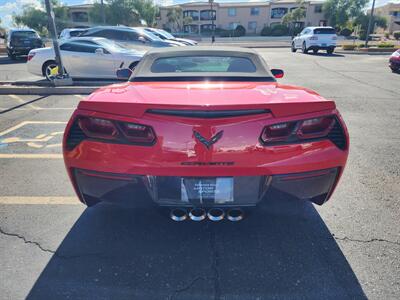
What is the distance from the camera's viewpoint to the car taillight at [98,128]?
1.98 meters

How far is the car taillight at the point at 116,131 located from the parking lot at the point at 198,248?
91cm

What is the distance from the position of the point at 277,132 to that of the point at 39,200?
249 cm

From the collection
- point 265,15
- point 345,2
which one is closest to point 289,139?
point 345,2

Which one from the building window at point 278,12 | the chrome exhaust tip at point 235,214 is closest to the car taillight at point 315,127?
the chrome exhaust tip at point 235,214

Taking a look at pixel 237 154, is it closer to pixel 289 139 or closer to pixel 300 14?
pixel 289 139

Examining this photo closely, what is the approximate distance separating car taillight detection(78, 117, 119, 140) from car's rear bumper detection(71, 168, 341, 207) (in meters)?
0.26

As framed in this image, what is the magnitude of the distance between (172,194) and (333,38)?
73.5ft

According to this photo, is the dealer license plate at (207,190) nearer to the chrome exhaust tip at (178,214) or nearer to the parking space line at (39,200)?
the chrome exhaust tip at (178,214)

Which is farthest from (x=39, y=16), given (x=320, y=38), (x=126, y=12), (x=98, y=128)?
(x=98, y=128)

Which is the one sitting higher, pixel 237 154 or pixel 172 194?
pixel 237 154

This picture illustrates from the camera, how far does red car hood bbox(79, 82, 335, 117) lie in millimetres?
1879

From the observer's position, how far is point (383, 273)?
6.69 feet

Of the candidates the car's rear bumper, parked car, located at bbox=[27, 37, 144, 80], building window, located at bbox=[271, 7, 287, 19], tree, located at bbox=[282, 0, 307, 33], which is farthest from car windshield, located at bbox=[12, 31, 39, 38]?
building window, located at bbox=[271, 7, 287, 19]

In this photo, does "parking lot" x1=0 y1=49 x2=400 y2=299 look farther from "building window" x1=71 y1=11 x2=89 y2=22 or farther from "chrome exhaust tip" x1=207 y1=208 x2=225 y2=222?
"building window" x1=71 y1=11 x2=89 y2=22
